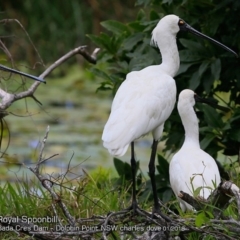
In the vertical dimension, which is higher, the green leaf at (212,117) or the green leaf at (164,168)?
the green leaf at (212,117)

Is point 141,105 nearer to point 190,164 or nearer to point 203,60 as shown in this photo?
point 190,164

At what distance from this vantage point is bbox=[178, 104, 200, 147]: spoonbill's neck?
190 inches

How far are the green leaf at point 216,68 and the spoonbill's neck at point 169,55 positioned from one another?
521mm

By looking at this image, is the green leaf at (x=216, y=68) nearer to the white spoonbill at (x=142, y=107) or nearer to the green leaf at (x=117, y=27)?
the white spoonbill at (x=142, y=107)

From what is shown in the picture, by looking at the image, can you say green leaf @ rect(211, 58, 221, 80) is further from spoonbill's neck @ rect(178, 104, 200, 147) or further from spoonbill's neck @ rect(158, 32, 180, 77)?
spoonbill's neck @ rect(158, 32, 180, 77)

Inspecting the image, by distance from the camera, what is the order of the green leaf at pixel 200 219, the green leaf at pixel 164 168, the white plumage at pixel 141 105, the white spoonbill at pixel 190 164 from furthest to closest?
the green leaf at pixel 164 168 → the white spoonbill at pixel 190 164 → the white plumage at pixel 141 105 → the green leaf at pixel 200 219

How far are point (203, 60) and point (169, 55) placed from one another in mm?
708

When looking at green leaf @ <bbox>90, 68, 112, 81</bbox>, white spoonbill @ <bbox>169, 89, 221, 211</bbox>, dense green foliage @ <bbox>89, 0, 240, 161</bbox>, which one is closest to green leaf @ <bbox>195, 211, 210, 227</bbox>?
white spoonbill @ <bbox>169, 89, 221, 211</bbox>

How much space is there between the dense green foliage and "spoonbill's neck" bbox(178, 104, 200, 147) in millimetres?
160

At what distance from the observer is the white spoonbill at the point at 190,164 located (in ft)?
14.1

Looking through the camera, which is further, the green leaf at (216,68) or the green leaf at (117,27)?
the green leaf at (117,27)

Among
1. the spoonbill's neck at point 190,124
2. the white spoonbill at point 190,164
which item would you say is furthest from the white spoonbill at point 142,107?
the spoonbill's neck at point 190,124

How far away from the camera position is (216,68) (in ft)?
16.4

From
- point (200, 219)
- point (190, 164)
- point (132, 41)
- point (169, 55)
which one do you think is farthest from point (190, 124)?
point (200, 219)
